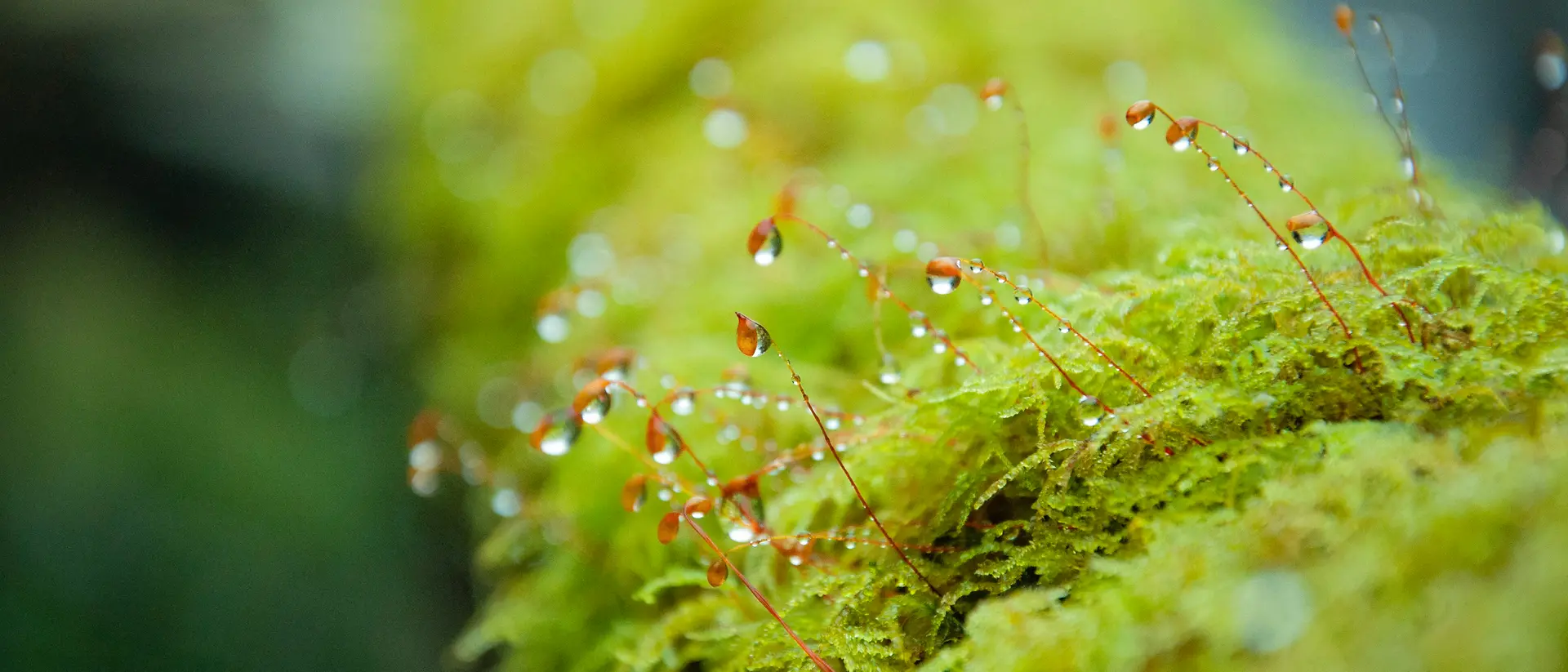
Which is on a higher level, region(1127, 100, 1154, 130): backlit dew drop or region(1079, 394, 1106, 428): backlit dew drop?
region(1127, 100, 1154, 130): backlit dew drop

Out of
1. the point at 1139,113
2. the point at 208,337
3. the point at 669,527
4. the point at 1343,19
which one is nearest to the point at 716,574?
the point at 669,527

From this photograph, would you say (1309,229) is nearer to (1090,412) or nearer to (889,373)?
(1090,412)

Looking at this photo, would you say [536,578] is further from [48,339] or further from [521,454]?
[48,339]

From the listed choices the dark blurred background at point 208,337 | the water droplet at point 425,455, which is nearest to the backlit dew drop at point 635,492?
the water droplet at point 425,455

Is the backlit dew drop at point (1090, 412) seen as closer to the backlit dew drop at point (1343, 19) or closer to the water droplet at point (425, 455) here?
the backlit dew drop at point (1343, 19)

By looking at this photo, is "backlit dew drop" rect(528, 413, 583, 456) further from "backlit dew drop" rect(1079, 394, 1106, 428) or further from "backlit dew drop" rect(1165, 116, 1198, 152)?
"backlit dew drop" rect(1165, 116, 1198, 152)

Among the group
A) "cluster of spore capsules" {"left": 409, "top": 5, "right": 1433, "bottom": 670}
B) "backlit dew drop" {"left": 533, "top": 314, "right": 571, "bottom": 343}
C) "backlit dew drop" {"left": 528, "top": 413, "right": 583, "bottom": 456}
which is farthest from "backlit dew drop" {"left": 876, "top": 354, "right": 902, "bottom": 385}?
"backlit dew drop" {"left": 533, "top": 314, "right": 571, "bottom": 343}
